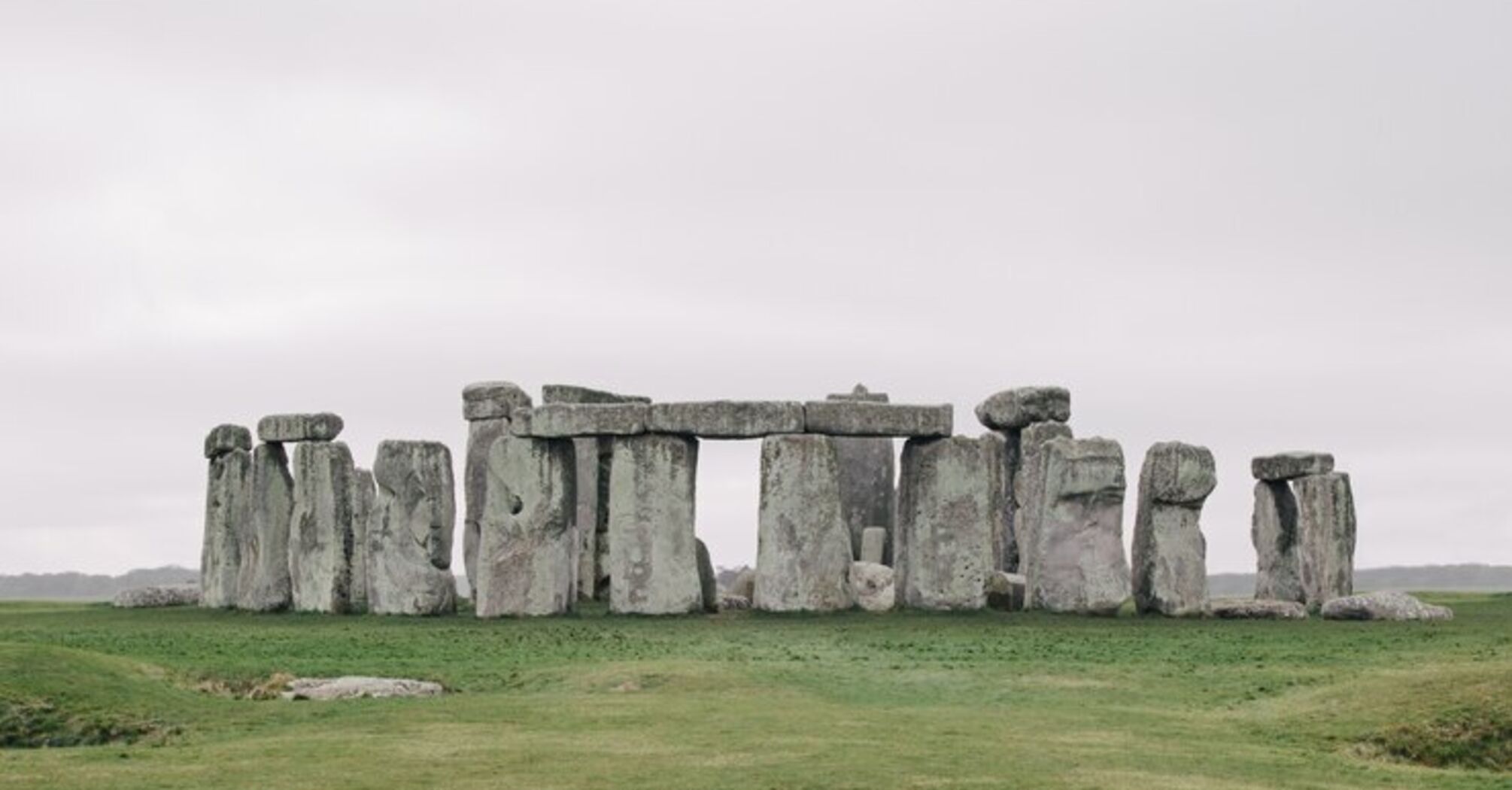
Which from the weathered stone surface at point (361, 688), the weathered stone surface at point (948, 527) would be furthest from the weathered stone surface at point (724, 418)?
the weathered stone surface at point (361, 688)

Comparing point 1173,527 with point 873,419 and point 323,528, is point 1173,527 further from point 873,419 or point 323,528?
point 323,528

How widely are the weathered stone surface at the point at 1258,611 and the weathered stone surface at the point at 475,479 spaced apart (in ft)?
45.2

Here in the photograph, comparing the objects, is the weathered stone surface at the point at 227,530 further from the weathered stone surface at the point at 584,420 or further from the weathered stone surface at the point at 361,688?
the weathered stone surface at the point at 361,688

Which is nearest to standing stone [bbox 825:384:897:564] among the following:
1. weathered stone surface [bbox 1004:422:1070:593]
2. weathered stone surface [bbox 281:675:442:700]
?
weathered stone surface [bbox 1004:422:1070:593]

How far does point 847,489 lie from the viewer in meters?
45.4

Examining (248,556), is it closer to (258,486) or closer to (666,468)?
(258,486)

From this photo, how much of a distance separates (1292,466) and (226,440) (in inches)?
764

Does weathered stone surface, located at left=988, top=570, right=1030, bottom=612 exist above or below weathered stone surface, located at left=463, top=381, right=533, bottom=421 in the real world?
below

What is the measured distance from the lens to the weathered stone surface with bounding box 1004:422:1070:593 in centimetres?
3818

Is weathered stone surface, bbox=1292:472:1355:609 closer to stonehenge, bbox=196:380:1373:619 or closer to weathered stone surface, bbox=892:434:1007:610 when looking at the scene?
stonehenge, bbox=196:380:1373:619

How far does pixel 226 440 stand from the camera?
41594 millimetres

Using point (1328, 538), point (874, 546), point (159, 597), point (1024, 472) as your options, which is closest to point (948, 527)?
point (1024, 472)

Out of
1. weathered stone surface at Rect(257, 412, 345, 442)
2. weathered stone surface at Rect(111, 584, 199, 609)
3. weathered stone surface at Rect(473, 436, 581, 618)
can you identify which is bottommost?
weathered stone surface at Rect(111, 584, 199, 609)

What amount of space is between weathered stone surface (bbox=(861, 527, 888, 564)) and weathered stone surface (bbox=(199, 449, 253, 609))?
11795 mm
